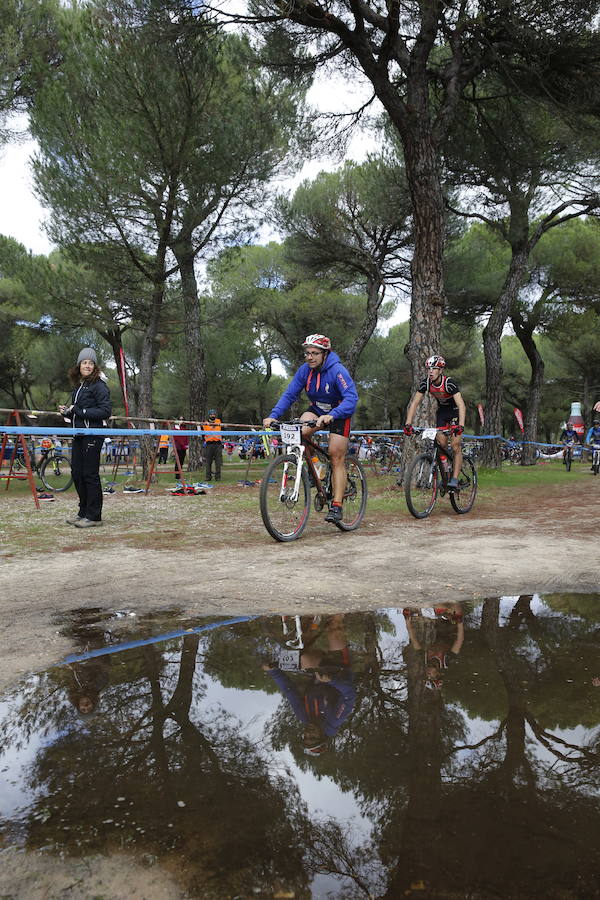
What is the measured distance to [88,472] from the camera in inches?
247

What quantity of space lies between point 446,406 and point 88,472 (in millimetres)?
4345

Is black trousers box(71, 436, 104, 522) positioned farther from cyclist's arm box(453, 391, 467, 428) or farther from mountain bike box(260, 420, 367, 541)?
cyclist's arm box(453, 391, 467, 428)

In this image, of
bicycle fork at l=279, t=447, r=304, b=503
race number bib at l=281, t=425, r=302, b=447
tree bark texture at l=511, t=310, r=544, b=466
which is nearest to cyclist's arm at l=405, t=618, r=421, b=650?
bicycle fork at l=279, t=447, r=304, b=503

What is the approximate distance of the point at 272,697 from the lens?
81.2 inches

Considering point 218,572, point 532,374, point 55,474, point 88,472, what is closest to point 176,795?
point 218,572

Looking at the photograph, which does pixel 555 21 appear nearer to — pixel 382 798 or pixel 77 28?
pixel 77 28

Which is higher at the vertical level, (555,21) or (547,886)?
(555,21)

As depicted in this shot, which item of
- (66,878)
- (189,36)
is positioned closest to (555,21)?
(189,36)

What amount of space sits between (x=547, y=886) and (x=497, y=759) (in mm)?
480

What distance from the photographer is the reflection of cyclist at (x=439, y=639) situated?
7.50 feet

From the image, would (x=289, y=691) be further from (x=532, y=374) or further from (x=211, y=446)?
(x=532, y=374)

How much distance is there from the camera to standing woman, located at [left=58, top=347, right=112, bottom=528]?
6250 mm

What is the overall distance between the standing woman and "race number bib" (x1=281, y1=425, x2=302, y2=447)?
→ 1981 mm

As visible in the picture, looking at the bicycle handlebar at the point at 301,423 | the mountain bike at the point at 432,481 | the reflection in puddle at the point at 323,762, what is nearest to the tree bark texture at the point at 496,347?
the mountain bike at the point at 432,481
